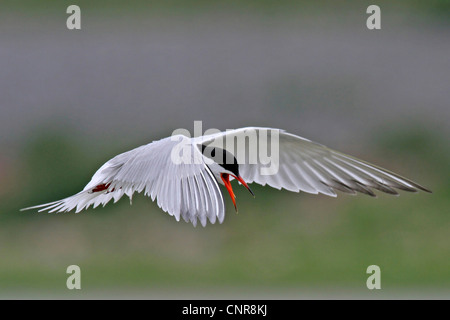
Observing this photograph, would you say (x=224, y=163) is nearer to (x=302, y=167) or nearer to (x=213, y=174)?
(x=213, y=174)

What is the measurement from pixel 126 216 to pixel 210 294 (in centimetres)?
95

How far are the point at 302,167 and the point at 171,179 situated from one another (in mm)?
560

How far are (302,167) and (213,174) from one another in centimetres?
31

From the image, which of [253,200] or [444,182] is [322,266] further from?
[444,182]

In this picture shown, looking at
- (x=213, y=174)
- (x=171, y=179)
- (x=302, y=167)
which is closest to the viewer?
(x=171, y=179)

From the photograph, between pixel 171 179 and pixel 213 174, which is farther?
pixel 213 174

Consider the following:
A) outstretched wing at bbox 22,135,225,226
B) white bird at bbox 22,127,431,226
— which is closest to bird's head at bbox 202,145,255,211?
white bird at bbox 22,127,431,226

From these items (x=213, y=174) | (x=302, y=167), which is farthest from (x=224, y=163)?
(x=302, y=167)

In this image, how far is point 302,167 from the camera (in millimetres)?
2658

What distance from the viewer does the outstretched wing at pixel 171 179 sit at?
2.17m

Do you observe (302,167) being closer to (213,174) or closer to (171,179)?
(213,174)

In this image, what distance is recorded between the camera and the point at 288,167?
2668 millimetres

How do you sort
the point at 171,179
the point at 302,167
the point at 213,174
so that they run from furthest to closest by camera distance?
the point at 302,167 < the point at 213,174 < the point at 171,179

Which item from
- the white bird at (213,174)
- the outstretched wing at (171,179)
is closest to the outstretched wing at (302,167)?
the white bird at (213,174)
